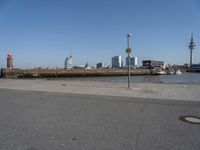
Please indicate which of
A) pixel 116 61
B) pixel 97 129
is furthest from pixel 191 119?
pixel 116 61

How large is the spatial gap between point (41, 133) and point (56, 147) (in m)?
0.91

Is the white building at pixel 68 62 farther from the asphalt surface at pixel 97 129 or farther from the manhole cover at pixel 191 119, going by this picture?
the manhole cover at pixel 191 119

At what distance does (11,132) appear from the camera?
4.37 m

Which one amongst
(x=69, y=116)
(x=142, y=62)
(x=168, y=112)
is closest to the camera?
(x=69, y=116)

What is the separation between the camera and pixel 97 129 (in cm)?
466

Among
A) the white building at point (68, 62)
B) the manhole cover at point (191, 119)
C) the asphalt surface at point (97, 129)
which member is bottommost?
the manhole cover at point (191, 119)

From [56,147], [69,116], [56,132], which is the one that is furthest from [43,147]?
[69,116]

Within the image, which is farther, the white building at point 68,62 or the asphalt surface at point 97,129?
the white building at point 68,62

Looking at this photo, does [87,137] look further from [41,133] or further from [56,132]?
[41,133]

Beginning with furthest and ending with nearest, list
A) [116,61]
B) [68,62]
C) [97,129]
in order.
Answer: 1. [116,61]
2. [68,62]
3. [97,129]

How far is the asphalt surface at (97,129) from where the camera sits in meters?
3.73

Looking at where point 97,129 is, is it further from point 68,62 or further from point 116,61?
point 116,61

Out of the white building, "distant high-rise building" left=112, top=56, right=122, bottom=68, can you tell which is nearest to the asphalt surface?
the white building

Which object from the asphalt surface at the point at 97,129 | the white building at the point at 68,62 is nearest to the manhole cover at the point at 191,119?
the asphalt surface at the point at 97,129
